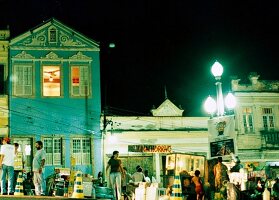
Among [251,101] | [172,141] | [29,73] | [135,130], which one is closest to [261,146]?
[251,101]

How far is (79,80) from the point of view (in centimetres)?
3148

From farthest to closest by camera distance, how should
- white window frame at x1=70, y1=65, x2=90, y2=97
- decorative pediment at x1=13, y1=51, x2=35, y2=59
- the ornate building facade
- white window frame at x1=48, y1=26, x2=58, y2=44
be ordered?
white window frame at x1=48, y1=26, x2=58, y2=44 < white window frame at x1=70, y1=65, x2=90, y2=97 < decorative pediment at x1=13, y1=51, x2=35, y2=59 < the ornate building facade

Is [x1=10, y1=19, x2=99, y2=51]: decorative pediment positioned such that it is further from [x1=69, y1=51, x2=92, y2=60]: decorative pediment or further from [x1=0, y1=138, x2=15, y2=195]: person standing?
[x1=0, y1=138, x2=15, y2=195]: person standing

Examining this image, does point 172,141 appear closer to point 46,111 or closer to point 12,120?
point 46,111

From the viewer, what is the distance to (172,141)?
104 feet

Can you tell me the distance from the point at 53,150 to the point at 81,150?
1.77 m

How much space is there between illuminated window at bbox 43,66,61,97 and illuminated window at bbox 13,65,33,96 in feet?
3.00

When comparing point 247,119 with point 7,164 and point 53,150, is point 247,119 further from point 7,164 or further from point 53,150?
point 7,164

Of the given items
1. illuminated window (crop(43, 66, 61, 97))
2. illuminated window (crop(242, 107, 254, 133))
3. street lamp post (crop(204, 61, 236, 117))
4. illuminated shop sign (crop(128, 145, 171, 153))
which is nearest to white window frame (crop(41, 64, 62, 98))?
illuminated window (crop(43, 66, 61, 97))

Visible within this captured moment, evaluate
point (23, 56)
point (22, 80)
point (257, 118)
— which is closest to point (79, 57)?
point (23, 56)

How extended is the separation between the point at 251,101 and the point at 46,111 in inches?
556

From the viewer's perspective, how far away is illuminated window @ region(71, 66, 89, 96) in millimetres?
31359

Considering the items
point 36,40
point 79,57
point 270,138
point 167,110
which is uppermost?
point 36,40

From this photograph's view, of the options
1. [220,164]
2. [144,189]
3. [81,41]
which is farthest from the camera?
[81,41]
